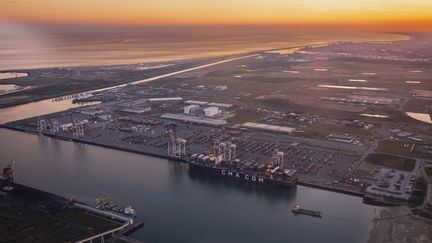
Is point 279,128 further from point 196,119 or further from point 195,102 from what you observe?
point 195,102

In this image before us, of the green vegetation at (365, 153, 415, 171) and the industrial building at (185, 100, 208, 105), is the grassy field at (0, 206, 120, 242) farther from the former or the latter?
the industrial building at (185, 100, 208, 105)

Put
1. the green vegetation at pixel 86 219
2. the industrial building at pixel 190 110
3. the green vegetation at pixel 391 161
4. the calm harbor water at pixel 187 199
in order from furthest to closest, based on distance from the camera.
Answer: the industrial building at pixel 190 110, the green vegetation at pixel 391 161, the calm harbor water at pixel 187 199, the green vegetation at pixel 86 219

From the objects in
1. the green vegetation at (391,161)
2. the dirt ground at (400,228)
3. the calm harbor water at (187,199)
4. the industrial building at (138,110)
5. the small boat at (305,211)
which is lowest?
the calm harbor water at (187,199)

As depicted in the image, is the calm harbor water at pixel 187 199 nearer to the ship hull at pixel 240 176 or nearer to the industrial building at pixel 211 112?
the ship hull at pixel 240 176

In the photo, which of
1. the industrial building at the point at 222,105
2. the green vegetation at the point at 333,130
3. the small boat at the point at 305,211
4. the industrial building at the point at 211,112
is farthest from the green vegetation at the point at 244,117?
the small boat at the point at 305,211

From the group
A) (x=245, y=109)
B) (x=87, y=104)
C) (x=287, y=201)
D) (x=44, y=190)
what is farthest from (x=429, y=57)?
(x=44, y=190)

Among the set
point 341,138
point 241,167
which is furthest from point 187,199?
point 341,138
